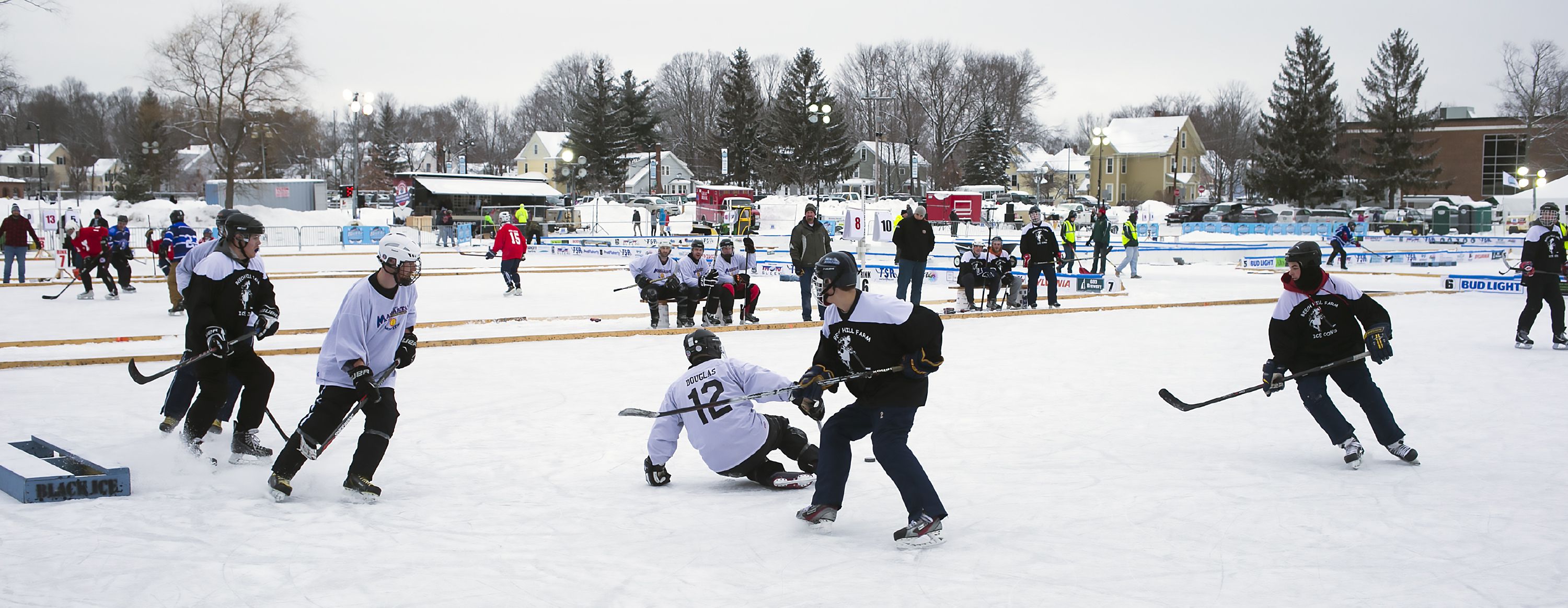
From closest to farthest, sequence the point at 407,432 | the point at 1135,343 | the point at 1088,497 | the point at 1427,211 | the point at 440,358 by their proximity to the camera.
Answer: the point at 1088,497, the point at 407,432, the point at 440,358, the point at 1135,343, the point at 1427,211

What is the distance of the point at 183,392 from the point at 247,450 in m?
0.63

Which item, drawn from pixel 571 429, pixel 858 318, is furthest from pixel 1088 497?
pixel 571 429

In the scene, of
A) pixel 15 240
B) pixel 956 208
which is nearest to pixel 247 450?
pixel 15 240

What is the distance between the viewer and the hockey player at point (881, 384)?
173 inches

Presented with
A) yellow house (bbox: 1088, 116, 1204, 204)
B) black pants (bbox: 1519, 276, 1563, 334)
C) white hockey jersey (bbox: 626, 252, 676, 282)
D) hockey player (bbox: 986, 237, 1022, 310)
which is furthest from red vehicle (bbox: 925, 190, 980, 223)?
black pants (bbox: 1519, 276, 1563, 334)

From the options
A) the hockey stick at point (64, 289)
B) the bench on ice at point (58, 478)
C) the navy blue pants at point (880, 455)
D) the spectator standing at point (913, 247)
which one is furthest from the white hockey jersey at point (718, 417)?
the hockey stick at point (64, 289)

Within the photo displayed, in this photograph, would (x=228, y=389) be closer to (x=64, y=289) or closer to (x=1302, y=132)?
(x=64, y=289)

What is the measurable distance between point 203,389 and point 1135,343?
355 inches

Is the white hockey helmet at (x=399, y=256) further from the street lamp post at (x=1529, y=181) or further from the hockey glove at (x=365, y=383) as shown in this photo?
the street lamp post at (x=1529, y=181)

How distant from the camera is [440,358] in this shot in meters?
10.2

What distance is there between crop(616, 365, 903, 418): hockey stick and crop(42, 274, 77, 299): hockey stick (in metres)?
14.8

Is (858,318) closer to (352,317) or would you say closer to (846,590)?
(846,590)

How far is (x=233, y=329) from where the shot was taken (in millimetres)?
5977

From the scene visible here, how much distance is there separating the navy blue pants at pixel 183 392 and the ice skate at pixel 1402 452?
664 centimetres
